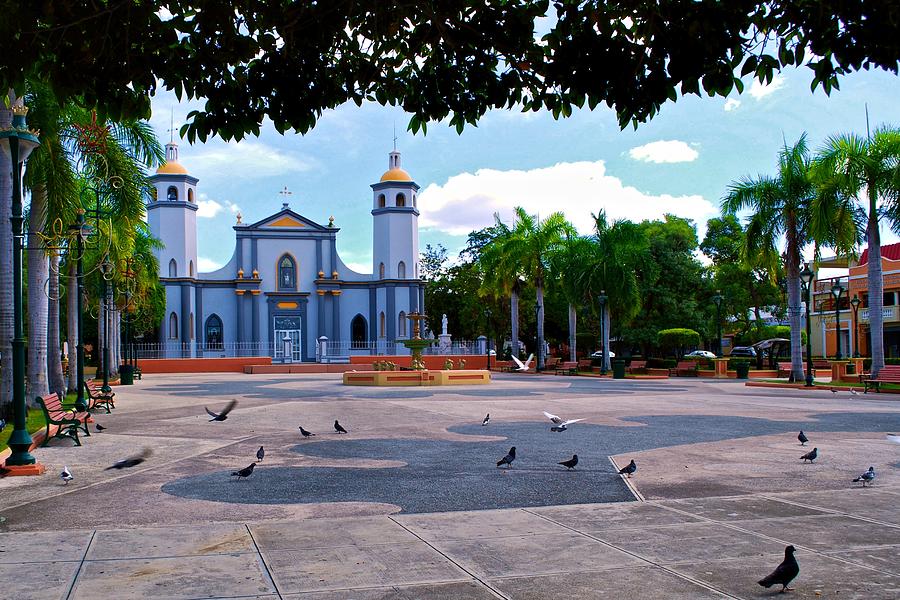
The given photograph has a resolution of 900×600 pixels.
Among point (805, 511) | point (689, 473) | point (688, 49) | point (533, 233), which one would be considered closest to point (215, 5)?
point (688, 49)

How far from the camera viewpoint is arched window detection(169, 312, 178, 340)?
57.5 meters

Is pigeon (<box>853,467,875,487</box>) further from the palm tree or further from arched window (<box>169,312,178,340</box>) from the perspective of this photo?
arched window (<box>169,312,178,340</box>)

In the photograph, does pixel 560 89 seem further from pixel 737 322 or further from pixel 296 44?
pixel 737 322

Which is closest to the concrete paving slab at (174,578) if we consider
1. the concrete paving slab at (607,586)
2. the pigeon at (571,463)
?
the concrete paving slab at (607,586)

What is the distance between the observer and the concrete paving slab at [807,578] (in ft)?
17.0

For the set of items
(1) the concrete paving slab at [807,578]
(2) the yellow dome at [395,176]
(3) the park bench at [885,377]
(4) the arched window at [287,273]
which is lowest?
(3) the park bench at [885,377]

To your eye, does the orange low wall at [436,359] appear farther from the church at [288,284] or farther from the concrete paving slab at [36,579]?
the concrete paving slab at [36,579]

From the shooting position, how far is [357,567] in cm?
584

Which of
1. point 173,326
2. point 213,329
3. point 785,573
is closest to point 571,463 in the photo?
point 785,573

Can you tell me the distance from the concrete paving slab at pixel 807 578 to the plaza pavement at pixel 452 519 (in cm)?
2

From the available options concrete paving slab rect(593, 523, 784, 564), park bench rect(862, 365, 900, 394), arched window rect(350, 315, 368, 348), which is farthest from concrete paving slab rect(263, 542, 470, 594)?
arched window rect(350, 315, 368, 348)

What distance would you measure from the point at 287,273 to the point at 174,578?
186 feet

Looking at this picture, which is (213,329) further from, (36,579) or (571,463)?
(36,579)

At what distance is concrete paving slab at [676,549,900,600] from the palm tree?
943 inches
